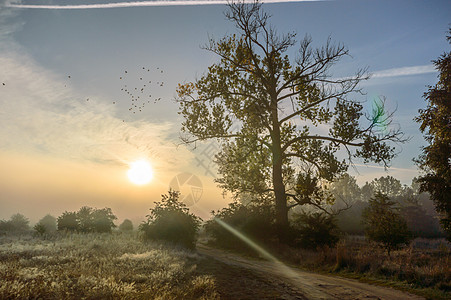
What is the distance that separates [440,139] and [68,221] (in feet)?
98.3

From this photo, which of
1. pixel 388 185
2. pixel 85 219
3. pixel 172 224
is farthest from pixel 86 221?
pixel 388 185

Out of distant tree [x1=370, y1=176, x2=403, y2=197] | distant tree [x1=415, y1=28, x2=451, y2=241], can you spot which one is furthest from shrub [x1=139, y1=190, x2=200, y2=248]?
distant tree [x1=370, y1=176, x2=403, y2=197]

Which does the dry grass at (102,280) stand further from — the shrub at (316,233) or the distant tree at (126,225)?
the distant tree at (126,225)

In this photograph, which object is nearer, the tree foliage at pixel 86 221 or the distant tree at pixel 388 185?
the tree foliage at pixel 86 221

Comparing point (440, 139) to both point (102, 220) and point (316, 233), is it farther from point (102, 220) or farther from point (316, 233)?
point (102, 220)

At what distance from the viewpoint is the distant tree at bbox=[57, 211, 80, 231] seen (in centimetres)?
2453

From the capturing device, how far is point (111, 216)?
85.5 feet

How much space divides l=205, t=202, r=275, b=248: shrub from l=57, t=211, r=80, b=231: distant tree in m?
11.7

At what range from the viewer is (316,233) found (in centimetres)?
1772

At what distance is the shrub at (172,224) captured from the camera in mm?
16547

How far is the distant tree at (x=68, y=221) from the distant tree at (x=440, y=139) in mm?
28347

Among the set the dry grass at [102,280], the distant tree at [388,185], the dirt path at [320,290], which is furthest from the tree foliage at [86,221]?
the distant tree at [388,185]

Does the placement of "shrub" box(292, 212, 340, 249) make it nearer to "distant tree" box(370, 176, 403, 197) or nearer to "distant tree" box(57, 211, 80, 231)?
"distant tree" box(57, 211, 80, 231)

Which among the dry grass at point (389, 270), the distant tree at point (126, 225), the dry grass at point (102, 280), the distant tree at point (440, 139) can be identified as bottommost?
the dry grass at point (389, 270)
